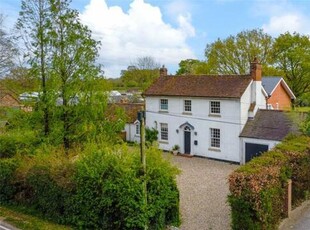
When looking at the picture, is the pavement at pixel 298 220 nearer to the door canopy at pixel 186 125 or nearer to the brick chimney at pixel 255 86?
the brick chimney at pixel 255 86

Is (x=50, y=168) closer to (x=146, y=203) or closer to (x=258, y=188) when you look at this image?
(x=146, y=203)

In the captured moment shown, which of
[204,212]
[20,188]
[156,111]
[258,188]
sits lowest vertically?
[204,212]

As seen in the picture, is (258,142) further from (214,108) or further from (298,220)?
(298,220)

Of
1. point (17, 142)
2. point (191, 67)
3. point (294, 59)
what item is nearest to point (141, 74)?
point (191, 67)

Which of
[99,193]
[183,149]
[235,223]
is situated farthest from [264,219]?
[183,149]

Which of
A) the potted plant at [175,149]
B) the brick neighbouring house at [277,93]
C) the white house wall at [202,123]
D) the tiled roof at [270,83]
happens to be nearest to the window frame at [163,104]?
the white house wall at [202,123]

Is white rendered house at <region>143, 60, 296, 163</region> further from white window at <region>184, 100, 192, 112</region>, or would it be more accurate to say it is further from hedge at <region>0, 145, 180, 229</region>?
hedge at <region>0, 145, 180, 229</region>
